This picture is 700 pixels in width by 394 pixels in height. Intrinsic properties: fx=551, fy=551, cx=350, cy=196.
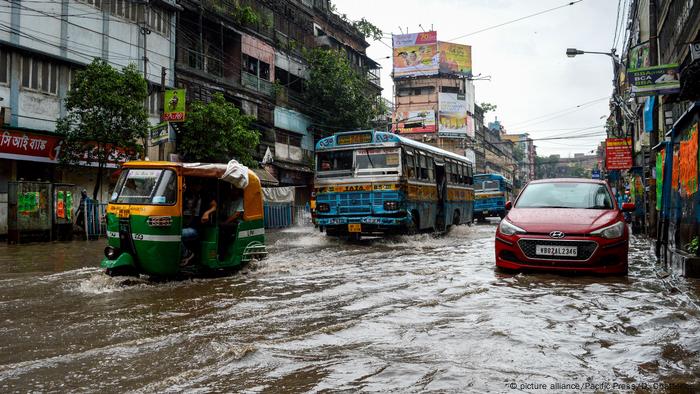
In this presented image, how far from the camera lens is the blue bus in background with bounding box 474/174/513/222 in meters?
32.0

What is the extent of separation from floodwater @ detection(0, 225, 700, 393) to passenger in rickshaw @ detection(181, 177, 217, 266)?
21.4 inches

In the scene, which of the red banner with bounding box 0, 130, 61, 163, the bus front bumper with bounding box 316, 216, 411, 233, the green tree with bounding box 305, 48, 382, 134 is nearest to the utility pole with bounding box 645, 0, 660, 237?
the bus front bumper with bounding box 316, 216, 411, 233

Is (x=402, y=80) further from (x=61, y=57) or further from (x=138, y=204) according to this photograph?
(x=138, y=204)

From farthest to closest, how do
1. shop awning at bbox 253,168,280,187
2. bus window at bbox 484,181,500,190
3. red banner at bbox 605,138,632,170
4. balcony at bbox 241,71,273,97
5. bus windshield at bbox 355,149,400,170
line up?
1. bus window at bbox 484,181,500,190
2. red banner at bbox 605,138,632,170
3. balcony at bbox 241,71,273,97
4. shop awning at bbox 253,168,280,187
5. bus windshield at bbox 355,149,400,170

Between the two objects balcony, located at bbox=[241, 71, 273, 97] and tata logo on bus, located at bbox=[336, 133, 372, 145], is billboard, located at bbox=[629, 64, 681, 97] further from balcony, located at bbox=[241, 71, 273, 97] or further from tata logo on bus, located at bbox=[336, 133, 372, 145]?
balcony, located at bbox=[241, 71, 273, 97]

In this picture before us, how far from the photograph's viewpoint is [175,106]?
68.0 feet

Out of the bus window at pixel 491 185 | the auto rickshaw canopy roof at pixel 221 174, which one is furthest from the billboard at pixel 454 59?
the auto rickshaw canopy roof at pixel 221 174

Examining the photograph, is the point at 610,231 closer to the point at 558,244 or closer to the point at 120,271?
the point at 558,244

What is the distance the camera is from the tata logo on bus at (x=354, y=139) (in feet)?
49.4

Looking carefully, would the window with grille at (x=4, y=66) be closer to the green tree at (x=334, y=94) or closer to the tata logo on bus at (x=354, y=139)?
the tata logo on bus at (x=354, y=139)

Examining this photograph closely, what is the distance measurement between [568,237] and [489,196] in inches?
976

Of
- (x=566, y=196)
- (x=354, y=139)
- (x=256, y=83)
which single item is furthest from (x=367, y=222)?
(x=256, y=83)

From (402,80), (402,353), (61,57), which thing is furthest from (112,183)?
(402,80)

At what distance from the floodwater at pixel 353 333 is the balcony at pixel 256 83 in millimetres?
21747
